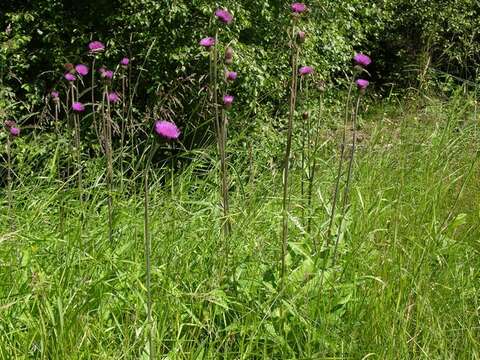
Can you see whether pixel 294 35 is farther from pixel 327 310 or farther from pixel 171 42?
pixel 171 42

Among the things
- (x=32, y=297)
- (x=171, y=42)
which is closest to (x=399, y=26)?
(x=171, y=42)

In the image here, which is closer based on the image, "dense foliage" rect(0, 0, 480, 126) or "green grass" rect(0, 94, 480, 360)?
"green grass" rect(0, 94, 480, 360)

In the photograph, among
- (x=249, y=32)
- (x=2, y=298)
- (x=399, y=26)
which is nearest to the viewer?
(x=2, y=298)

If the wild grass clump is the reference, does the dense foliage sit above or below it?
below

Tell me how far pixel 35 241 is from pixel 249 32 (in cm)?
367

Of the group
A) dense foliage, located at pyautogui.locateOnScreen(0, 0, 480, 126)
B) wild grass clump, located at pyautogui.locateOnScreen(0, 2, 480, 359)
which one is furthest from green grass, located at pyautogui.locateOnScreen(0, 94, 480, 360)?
dense foliage, located at pyautogui.locateOnScreen(0, 0, 480, 126)

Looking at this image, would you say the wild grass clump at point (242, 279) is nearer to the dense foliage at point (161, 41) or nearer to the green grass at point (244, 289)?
the green grass at point (244, 289)

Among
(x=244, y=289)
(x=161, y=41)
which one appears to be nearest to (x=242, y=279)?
(x=244, y=289)

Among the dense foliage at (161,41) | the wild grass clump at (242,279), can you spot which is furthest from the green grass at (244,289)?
the dense foliage at (161,41)

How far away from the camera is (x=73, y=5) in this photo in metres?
5.66

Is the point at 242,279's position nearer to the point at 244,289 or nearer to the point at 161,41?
the point at 244,289

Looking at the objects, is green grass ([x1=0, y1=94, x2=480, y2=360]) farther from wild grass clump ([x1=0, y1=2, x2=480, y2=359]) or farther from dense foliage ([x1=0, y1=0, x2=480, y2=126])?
dense foliage ([x1=0, y1=0, x2=480, y2=126])

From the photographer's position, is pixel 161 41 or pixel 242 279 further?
pixel 161 41

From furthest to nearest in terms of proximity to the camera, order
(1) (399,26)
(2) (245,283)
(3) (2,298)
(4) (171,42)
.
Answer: (1) (399,26) → (4) (171,42) → (2) (245,283) → (3) (2,298)
